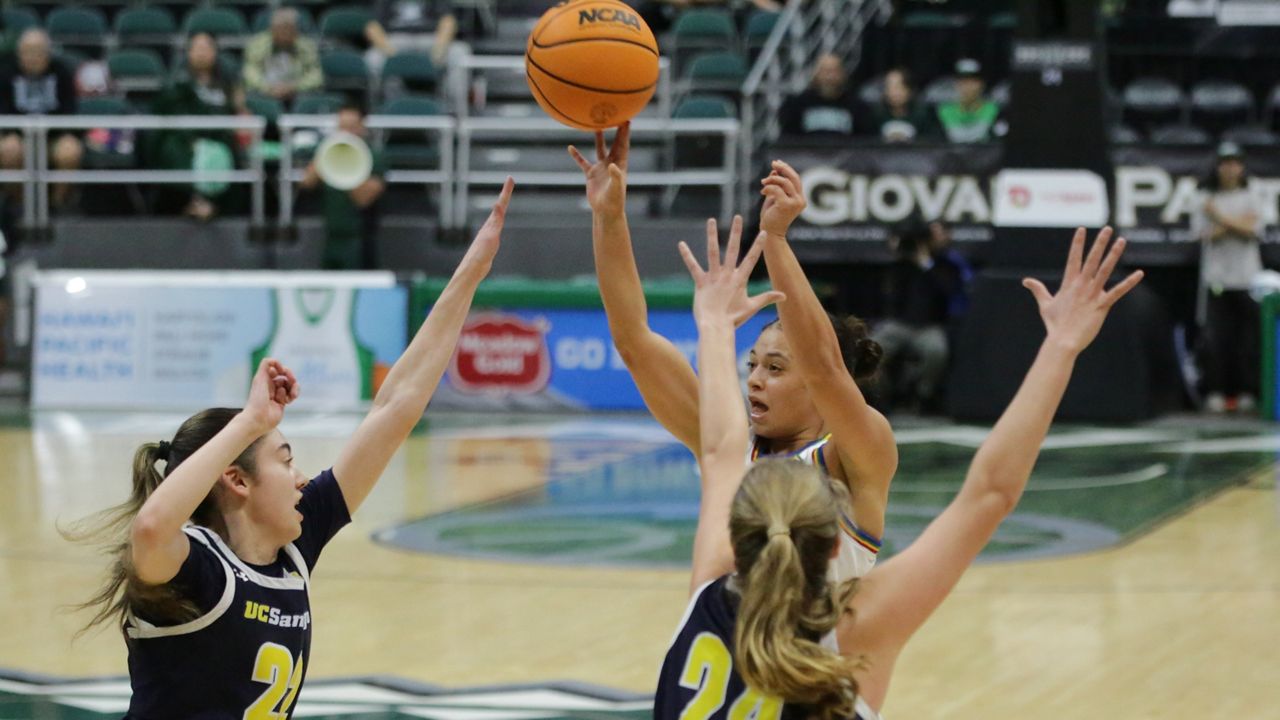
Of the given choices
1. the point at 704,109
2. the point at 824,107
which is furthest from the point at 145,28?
the point at 824,107

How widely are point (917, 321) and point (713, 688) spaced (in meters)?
11.3

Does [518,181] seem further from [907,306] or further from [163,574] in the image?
[163,574]

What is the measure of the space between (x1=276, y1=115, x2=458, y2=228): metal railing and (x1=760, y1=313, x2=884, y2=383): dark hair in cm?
1130

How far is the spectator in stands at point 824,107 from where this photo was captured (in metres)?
15.0

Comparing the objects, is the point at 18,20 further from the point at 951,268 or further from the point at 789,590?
the point at 789,590

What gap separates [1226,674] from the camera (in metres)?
6.57

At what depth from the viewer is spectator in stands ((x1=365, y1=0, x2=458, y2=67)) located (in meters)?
Result: 17.3

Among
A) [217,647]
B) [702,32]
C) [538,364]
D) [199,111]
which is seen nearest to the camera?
[217,647]

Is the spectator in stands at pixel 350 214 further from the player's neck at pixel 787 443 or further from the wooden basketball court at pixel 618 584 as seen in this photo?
the player's neck at pixel 787 443

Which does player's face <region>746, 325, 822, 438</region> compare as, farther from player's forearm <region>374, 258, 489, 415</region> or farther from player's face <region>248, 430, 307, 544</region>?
player's face <region>248, 430, 307, 544</region>

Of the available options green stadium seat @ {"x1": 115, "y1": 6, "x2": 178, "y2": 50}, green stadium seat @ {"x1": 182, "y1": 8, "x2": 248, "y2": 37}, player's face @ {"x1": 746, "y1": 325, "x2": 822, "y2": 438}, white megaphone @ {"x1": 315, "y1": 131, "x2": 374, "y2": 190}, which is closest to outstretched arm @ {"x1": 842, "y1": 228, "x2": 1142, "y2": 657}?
player's face @ {"x1": 746, "y1": 325, "x2": 822, "y2": 438}

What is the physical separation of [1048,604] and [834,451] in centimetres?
413

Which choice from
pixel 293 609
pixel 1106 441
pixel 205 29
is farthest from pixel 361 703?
pixel 205 29

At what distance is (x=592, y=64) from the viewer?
445cm
